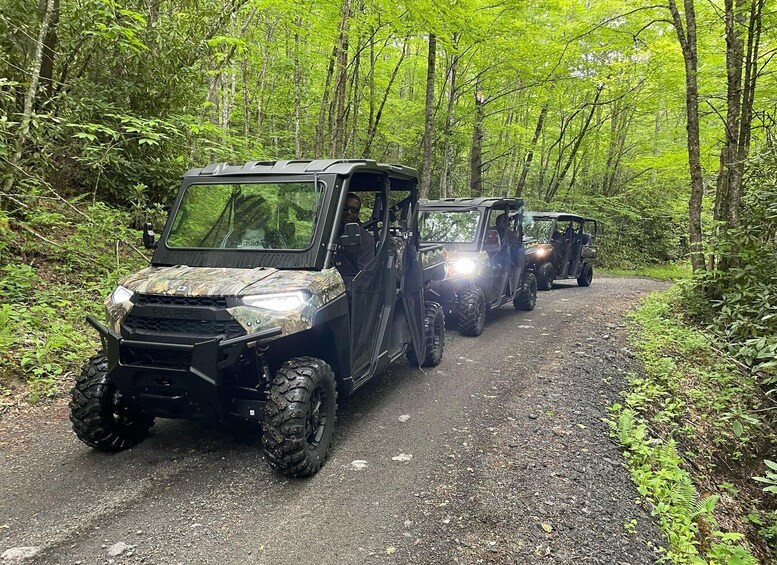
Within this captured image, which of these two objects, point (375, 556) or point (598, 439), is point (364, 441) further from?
point (598, 439)

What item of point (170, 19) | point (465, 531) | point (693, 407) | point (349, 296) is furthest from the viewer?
point (170, 19)

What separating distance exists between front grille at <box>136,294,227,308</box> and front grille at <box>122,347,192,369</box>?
Answer: 329 millimetres

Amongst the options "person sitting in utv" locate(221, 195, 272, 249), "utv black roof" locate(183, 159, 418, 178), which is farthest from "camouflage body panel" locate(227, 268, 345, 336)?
"utv black roof" locate(183, 159, 418, 178)

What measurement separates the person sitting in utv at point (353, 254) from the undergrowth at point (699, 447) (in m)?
2.64

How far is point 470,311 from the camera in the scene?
7.48 metres

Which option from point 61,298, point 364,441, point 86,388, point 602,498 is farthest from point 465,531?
point 61,298

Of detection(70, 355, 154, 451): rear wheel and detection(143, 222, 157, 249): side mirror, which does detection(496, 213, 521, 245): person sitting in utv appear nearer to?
detection(143, 222, 157, 249): side mirror

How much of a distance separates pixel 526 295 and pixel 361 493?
720 cm

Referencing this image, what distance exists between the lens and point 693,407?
5438mm

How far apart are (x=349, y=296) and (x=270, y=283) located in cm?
76

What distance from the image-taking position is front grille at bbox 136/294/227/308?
328 centimetres

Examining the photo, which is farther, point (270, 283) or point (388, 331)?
point (388, 331)

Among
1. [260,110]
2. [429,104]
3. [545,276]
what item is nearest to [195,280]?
[429,104]

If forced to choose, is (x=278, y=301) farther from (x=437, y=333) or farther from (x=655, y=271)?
(x=655, y=271)
